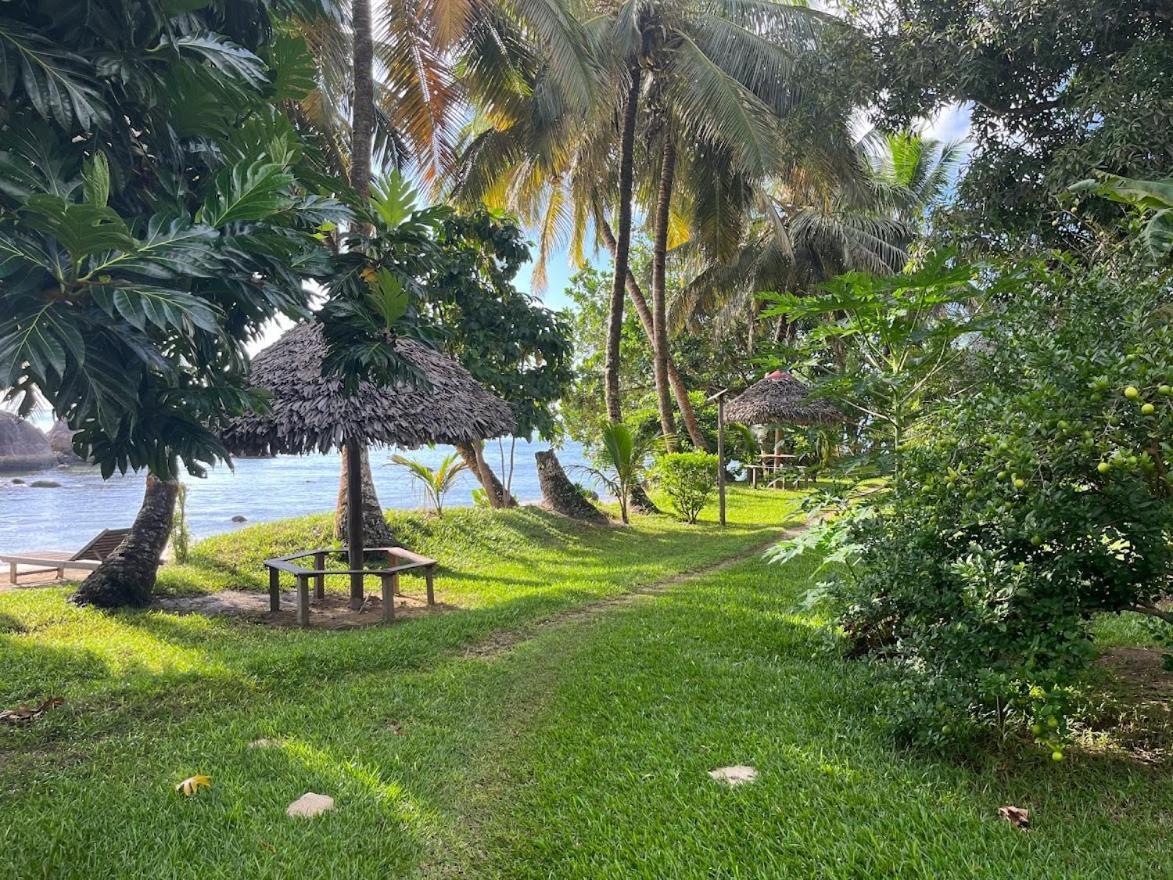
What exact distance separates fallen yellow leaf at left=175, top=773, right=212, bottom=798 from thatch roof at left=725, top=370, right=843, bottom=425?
570 inches

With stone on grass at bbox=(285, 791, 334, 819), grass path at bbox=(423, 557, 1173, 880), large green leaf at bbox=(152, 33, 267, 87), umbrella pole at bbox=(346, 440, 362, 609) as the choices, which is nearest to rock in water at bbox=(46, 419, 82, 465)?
umbrella pole at bbox=(346, 440, 362, 609)

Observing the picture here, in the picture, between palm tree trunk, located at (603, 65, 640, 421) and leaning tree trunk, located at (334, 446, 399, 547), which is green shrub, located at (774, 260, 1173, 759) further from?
palm tree trunk, located at (603, 65, 640, 421)

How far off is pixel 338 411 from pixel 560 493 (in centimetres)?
601

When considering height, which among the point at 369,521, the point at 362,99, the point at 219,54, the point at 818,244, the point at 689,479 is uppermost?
the point at 818,244

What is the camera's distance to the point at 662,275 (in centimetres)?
1335

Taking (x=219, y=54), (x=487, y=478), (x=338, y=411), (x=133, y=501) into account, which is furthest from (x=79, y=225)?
(x=133, y=501)

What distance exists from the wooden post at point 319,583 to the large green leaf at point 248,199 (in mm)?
5908

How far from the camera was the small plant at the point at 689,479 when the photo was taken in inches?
487

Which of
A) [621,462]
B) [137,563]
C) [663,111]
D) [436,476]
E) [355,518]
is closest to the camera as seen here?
[137,563]

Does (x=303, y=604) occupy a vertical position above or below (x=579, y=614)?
above

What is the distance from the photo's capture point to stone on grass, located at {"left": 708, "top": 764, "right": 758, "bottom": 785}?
2.86 meters

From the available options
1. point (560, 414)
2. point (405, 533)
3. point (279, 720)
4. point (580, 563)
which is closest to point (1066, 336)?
point (279, 720)

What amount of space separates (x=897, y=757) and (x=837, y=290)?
2267 millimetres

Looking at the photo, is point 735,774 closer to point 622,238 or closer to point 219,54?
point 219,54
